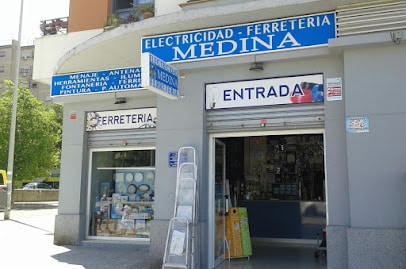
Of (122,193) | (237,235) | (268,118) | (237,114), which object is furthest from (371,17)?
(122,193)

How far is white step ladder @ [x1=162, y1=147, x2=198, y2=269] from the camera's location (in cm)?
746

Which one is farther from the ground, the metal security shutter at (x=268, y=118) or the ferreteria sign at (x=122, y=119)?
the ferreteria sign at (x=122, y=119)

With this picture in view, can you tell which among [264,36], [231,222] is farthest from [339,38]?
[231,222]

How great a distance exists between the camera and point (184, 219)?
7629mm

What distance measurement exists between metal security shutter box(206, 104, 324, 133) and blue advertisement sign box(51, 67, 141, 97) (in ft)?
8.13

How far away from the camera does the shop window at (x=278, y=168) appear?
484 inches

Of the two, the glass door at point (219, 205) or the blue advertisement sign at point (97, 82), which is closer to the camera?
the glass door at point (219, 205)

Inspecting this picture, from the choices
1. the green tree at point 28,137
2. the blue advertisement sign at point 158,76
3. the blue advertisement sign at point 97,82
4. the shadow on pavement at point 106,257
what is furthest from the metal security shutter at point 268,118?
the green tree at point 28,137

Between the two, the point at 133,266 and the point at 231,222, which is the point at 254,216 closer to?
the point at 231,222

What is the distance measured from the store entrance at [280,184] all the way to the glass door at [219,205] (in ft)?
6.65

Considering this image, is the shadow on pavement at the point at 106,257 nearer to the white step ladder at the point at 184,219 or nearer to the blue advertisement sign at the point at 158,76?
the white step ladder at the point at 184,219

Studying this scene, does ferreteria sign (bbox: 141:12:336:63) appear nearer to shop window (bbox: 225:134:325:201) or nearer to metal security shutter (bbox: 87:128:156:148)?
metal security shutter (bbox: 87:128:156:148)

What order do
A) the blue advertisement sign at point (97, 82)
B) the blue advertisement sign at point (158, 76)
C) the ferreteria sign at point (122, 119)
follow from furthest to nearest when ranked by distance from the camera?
1. the ferreteria sign at point (122, 119)
2. the blue advertisement sign at point (97, 82)
3. the blue advertisement sign at point (158, 76)

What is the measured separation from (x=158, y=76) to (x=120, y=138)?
355cm
